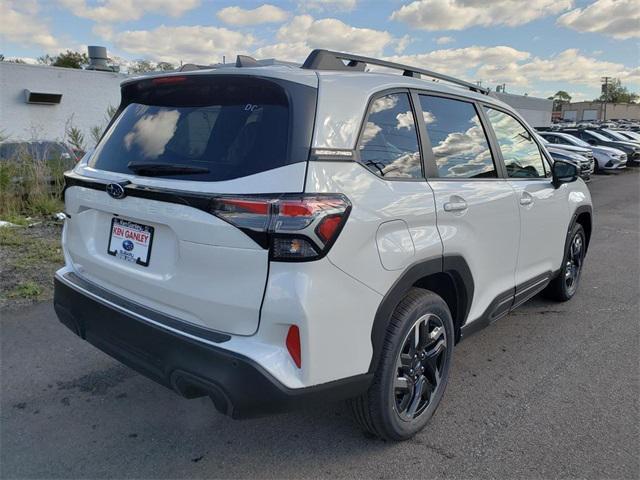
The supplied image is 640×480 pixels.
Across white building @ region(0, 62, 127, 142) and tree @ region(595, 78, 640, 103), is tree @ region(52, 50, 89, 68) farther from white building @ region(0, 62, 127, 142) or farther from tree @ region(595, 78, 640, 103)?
tree @ region(595, 78, 640, 103)

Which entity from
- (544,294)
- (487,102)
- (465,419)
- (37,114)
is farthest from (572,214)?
(37,114)

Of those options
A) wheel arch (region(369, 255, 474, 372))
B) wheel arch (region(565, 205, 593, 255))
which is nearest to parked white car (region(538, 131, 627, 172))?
wheel arch (region(565, 205, 593, 255))

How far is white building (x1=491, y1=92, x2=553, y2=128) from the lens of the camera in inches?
1841

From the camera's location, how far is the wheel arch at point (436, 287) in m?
2.35

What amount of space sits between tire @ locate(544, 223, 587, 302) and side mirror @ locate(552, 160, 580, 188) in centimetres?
67

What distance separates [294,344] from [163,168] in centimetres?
102

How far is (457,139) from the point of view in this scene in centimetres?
316

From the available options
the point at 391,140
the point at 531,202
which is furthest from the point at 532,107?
the point at 391,140

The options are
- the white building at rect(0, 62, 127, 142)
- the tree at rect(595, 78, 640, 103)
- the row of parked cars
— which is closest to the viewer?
the row of parked cars

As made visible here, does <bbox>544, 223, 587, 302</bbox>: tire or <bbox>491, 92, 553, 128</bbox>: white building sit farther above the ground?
<bbox>491, 92, 553, 128</bbox>: white building

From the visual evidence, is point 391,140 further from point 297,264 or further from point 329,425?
point 329,425

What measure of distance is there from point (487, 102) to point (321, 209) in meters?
2.05

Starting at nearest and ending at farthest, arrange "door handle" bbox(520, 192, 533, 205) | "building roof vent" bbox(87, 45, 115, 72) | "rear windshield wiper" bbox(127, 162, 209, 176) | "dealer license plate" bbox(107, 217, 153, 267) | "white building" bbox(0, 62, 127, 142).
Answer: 1. "rear windshield wiper" bbox(127, 162, 209, 176)
2. "dealer license plate" bbox(107, 217, 153, 267)
3. "door handle" bbox(520, 192, 533, 205)
4. "white building" bbox(0, 62, 127, 142)
5. "building roof vent" bbox(87, 45, 115, 72)

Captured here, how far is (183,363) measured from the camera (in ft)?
7.18
